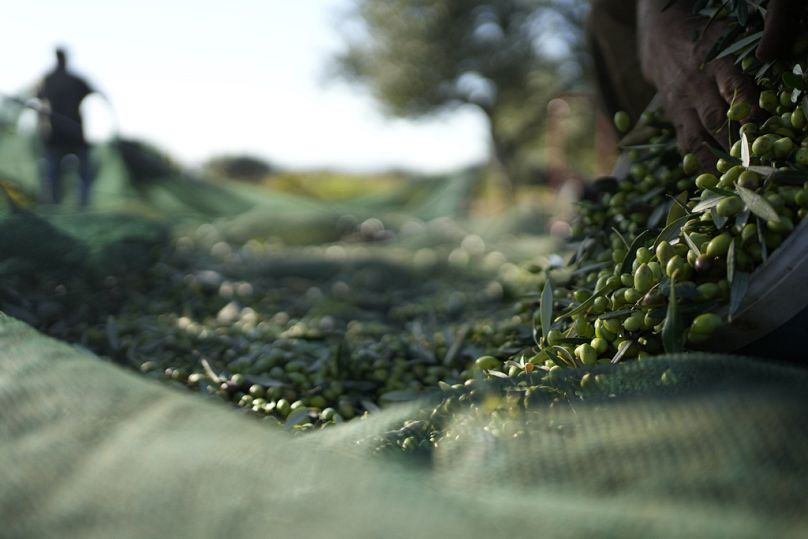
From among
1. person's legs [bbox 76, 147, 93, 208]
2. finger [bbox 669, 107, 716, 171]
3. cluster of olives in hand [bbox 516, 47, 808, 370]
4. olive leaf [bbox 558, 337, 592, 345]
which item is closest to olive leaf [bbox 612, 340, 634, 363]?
cluster of olives in hand [bbox 516, 47, 808, 370]

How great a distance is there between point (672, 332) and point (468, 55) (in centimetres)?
2139

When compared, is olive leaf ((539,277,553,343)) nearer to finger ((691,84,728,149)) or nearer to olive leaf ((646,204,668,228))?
olive leaf ((646,204,668,228))

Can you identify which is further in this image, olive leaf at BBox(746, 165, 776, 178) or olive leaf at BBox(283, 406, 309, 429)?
olive leaf at BBox(283, 406, 309, 429)

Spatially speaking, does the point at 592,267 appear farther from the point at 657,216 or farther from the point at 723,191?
the point at 723,191

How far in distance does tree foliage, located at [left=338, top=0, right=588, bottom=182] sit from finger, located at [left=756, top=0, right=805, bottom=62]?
20028 millimetres

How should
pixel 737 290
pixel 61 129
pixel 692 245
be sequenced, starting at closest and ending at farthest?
pixel 737 290, pixel 692 245, pixel 61 129

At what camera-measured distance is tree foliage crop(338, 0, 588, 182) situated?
2111 centimetres

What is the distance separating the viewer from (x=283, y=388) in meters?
2.16

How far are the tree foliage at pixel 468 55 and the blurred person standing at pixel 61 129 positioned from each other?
15.5 m

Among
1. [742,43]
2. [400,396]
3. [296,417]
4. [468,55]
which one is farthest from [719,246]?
[468,55]

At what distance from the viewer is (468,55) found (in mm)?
21594

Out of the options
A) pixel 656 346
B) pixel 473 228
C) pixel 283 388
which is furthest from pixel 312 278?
pixel 473 228

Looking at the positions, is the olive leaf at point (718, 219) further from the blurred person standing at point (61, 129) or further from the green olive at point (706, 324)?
the blurred person standing at point (61, 129)

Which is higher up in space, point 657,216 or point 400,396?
point 657,216
